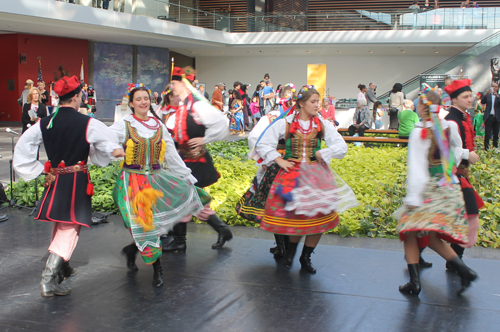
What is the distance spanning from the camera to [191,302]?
11.5ft

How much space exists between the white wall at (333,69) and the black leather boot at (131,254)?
23.5 meters

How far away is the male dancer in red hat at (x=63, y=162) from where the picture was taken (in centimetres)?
354

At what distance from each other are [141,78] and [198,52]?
3.80 m

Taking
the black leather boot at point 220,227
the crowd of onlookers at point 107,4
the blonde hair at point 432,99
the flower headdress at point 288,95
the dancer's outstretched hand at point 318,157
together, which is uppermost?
the crowd of onlookers at point 107,4

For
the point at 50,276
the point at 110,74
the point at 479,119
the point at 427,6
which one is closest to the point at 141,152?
the point at 50,276

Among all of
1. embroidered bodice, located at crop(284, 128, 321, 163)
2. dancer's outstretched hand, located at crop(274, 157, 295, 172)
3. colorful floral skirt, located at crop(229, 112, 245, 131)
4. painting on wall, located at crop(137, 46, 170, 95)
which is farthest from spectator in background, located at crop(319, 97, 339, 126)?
painting on wall, located at crop(137, 46, 170, 95)

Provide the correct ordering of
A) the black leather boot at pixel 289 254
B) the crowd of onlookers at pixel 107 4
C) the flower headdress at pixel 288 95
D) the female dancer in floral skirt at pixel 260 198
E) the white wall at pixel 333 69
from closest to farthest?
the black leather boot at pixel 289 254 < the female dancer in floral skirt at pixel 260 198 < the flower headdress at pixel 288 95 < the crowd of onlookers at pixel 107 4 < the white wall at pixel 333 69

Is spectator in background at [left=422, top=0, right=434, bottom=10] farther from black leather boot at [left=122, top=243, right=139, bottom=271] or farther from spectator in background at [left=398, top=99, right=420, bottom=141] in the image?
black leather boot at [left=122, top=243, right=139, bottom=271]

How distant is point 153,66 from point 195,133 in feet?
70.0

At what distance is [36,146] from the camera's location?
12.0 ft

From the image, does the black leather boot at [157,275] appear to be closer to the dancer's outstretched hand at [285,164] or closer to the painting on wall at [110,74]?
the dancer's outstretched hand at [285,164]

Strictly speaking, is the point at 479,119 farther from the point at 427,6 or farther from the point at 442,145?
the point at 442,145

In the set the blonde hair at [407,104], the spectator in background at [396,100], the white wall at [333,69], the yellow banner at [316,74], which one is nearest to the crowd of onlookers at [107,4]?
the white wall at [333,69]

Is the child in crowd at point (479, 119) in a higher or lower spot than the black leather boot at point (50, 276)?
higher
